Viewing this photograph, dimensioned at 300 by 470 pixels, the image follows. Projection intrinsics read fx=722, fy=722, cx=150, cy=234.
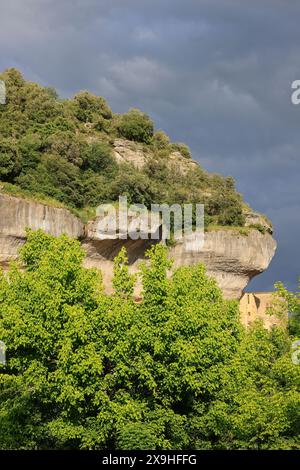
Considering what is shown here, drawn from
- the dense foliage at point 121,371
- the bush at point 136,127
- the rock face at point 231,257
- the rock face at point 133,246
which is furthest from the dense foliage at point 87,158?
the dense foliage at point 121,371

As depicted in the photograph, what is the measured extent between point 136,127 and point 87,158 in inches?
385

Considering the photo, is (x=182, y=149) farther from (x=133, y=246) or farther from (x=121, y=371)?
(x=121, y=371)

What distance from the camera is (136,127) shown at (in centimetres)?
6109

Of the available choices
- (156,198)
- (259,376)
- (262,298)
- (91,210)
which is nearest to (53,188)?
(91,210)

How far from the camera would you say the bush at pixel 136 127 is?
61000 millimetres

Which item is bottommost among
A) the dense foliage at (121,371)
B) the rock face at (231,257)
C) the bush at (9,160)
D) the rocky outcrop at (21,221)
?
the dense foliage at (121,371)

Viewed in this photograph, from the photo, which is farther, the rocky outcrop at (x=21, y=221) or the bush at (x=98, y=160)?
the bush at (x=98, y=160)

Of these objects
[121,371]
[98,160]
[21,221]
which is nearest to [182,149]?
[98,160]

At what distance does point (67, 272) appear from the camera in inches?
899

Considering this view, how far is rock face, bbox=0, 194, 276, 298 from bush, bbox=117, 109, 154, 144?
15.2m

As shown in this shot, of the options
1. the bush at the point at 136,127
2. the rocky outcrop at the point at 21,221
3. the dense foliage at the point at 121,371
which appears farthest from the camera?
the bush at the point at 136,127

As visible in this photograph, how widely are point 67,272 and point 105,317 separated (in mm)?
1910

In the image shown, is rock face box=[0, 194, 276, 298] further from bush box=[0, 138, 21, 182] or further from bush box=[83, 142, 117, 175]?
bush box=[83, 142, 117, 175]

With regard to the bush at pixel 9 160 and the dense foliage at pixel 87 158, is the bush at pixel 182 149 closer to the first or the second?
the dense foliage at pixel 87 158
